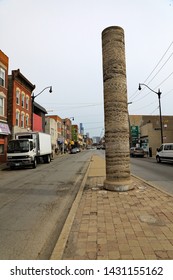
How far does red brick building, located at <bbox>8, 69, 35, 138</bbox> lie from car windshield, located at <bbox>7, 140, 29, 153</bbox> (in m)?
11.4

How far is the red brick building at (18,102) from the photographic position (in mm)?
31531

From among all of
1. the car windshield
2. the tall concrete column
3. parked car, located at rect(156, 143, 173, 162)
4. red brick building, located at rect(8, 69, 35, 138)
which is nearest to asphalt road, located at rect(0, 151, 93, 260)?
the tall concrete column

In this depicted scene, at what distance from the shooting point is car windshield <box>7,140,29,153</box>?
20141 mm

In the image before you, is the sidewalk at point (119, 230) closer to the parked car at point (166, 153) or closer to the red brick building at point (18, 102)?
the parked car at point (166, 153)

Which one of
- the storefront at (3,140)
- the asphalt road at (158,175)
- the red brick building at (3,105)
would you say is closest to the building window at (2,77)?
the red brick building at (3,105)

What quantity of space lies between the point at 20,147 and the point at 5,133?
876 centimetres

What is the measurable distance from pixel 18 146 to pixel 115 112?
43.5 ft

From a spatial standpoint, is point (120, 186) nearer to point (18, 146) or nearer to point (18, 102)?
point (18, 146)

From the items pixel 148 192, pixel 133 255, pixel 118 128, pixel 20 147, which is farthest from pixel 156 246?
pixel 20 147

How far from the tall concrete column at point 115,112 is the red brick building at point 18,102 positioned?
80.0ft

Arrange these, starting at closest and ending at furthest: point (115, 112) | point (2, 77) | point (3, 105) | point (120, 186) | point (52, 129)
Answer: point (120, 186), point (115, 112), point (3, 105), point (2, 77), point (52, 129)

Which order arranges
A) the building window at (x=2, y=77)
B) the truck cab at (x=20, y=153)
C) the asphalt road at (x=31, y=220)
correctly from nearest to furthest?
the asphalt road at (x=31, y=220), the truck cab at (x=20, y=153), the building window at (x=2, y=77)

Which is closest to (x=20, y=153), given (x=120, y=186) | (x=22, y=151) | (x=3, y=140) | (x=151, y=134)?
(x=22, y=151)

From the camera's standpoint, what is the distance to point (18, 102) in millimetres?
33844
